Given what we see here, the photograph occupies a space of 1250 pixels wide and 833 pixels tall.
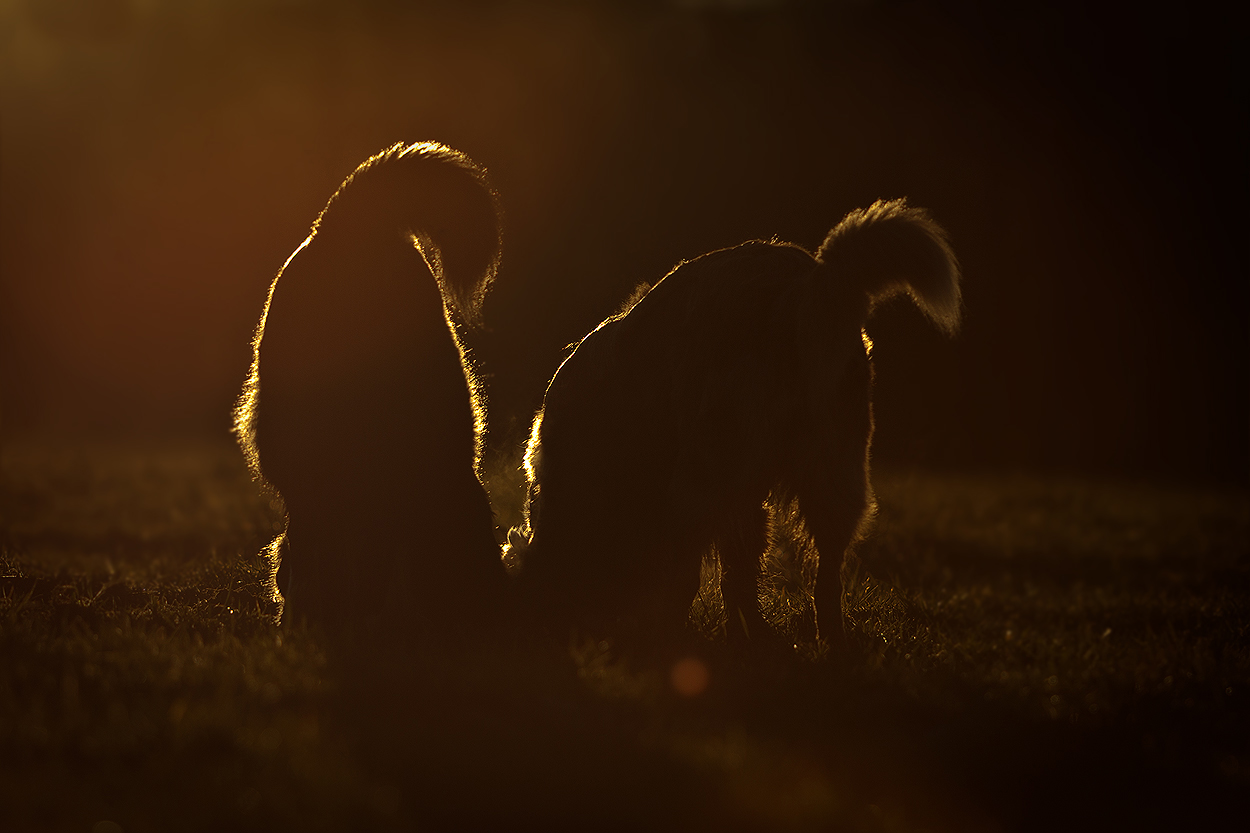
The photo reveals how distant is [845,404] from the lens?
404 centimetres

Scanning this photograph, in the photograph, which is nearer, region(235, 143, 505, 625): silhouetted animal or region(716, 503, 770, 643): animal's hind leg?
region(235, 143, 505, 625): silhouetted animal

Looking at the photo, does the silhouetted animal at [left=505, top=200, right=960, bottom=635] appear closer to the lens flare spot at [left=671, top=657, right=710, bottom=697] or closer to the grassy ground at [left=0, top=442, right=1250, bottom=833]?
the lens flare spot at [left=671, top=657, right=710, bottom=697]

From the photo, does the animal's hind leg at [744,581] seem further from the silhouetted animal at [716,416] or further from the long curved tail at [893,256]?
the long curved tail at [893,256]

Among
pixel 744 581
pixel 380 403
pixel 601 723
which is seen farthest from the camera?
pixel 744 581

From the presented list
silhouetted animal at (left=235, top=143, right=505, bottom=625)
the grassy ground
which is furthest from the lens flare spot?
silhouetted animal at (left=235, top=143, right=505, bottom=625)

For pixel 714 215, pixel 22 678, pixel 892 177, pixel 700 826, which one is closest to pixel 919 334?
pixel 892 177

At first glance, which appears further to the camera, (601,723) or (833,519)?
(833,519)

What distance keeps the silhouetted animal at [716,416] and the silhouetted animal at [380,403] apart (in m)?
0.39

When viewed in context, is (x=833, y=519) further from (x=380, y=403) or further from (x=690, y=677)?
(x=380, y=403)

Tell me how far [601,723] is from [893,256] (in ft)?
7.22

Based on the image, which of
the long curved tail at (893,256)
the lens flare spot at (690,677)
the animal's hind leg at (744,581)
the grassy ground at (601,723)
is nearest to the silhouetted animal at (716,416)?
the long curved tail at (893,256)

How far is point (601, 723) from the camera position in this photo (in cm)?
303

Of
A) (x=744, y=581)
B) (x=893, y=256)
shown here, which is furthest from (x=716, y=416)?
(x=744, y=581)

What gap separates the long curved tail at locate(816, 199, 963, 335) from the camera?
3.99 m
